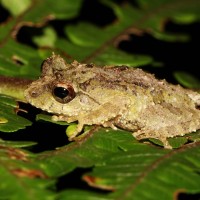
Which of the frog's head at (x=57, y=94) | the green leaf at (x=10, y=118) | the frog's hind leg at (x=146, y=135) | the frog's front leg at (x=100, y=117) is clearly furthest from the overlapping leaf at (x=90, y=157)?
the frog's head at (x=57, y=94)

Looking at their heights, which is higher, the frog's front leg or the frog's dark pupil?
the frog's dark pupil

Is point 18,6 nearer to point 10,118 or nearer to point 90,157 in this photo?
point 10,118

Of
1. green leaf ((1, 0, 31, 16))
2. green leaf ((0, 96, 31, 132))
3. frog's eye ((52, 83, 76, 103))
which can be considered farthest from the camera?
green leaf ((1, 0, 31, 16))

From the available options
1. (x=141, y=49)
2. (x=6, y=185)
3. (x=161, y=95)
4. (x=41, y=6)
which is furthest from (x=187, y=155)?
(x=141, y=49)

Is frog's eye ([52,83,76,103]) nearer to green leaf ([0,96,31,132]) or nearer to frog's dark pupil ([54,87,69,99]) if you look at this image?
frog's dark pupil ([54,87,69,99])

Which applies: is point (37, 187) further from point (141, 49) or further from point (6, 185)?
point (141, 49)

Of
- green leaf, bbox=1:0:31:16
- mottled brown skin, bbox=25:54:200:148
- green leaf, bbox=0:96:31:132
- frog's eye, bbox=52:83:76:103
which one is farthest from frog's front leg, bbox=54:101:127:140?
green leaf, bbox=1:0:31:16

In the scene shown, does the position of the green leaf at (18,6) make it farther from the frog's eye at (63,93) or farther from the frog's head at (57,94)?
the frog's eye at (63,93)
